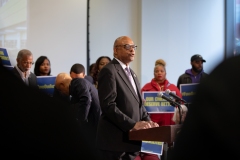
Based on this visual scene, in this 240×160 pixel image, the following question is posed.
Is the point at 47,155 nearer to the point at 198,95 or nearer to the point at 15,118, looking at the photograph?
the point at 15,118

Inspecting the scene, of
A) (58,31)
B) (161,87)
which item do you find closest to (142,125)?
(161,87)

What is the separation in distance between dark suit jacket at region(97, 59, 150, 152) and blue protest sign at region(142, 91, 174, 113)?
1.37 m

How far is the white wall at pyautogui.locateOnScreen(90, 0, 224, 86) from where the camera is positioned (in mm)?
7816

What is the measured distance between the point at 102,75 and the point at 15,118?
283 centimetres

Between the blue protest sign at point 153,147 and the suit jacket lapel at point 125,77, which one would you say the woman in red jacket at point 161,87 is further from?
the suit jacket lapel at point 125,77

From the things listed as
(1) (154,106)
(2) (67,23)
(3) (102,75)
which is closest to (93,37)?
(2) (67,23)

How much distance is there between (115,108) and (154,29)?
5.03 m

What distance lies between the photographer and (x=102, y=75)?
10.9 feet

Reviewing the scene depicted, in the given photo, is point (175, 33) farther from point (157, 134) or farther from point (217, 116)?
point (217, 116)

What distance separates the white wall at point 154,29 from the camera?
25.6ft

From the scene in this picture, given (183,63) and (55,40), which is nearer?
(55,40)

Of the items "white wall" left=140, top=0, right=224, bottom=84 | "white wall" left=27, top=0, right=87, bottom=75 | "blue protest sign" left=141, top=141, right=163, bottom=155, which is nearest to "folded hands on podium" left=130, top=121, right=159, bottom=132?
"blue protest sign" left=141, top=141, right=163, bottom=155

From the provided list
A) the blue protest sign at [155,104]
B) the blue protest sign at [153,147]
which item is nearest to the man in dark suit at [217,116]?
the blue protest sign at [153,147]

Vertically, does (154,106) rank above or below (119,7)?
below
